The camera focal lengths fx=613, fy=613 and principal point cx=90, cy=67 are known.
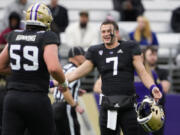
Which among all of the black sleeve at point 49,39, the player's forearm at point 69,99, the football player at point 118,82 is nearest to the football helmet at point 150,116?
the football player at point 118,82

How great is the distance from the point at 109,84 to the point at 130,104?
35 cm

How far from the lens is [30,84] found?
243 inches

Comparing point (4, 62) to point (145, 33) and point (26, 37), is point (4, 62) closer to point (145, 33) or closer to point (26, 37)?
point (26, 37)

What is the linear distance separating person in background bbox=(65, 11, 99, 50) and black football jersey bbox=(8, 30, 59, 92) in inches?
223

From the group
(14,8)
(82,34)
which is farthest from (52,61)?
(14,8)

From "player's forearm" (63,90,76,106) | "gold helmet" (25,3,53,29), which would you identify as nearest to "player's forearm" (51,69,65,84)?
"gold helmet" (25,3,53,29)

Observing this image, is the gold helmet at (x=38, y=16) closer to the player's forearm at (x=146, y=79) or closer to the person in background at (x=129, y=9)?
the player's forearm at (x=146, y=79)

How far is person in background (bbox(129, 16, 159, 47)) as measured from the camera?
1214 centimetres

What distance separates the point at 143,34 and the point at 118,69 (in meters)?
5.06

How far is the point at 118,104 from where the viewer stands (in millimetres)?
7246

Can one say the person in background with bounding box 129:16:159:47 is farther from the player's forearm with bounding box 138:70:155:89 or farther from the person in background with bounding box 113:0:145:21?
the player's forearm with bounding box 138:70:155:89

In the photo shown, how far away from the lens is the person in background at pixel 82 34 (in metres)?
12.0

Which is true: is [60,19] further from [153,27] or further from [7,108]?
[7,108]

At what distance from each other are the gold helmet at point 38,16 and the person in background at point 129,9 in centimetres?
737
